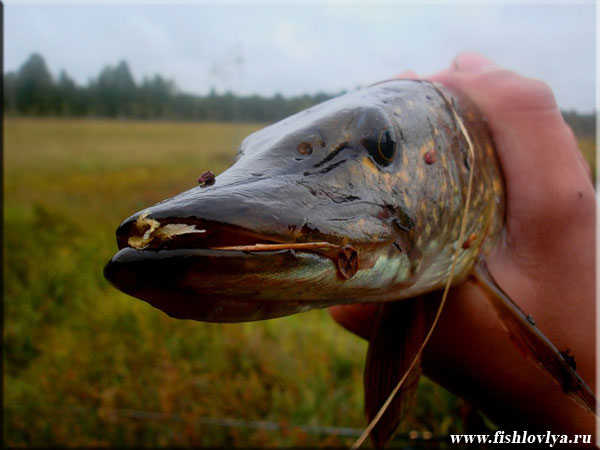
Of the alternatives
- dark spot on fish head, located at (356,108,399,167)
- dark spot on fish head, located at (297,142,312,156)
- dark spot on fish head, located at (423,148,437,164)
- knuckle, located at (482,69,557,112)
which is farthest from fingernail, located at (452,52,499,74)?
dark spot on fish head, located at (297,142,312,156)

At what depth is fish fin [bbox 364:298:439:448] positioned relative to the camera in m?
1.05

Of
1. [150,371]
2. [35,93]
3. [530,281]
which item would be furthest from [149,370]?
[35,93]

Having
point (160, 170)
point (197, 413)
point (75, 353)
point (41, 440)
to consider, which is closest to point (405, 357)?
point (197, 413)

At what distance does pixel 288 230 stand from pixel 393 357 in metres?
0.58

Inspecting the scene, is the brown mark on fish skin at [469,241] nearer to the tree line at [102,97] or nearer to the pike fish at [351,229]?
the pike fish at [351,229]

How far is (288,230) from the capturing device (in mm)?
610

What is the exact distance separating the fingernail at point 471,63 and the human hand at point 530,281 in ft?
0.57

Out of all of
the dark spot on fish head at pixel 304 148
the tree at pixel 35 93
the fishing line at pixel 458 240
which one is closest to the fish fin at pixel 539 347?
the fishing line at pixel 458 240

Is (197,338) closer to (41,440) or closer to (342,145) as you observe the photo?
(41,440)

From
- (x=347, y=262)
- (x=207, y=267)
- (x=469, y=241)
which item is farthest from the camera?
(x=469, y=241)

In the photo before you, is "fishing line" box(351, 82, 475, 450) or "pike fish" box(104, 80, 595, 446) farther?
"fishing line" box(351, 82, 475, 450)

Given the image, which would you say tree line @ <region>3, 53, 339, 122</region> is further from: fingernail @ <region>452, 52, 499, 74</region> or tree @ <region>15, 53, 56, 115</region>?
fingernail @ <region>452, 52, 499, 74</region>

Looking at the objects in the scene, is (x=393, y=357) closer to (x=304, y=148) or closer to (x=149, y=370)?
(x=304, y=148)

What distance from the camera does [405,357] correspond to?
1046 millimetres
